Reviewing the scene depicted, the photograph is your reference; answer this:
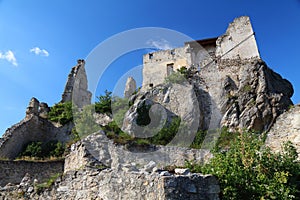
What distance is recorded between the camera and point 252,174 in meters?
4.70

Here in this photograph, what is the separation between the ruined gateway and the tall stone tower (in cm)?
11

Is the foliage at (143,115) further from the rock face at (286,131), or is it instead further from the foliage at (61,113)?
the rock face at (286,131)

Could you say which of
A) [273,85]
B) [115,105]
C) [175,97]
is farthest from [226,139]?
[115,105]

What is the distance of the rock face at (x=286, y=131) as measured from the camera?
814cm

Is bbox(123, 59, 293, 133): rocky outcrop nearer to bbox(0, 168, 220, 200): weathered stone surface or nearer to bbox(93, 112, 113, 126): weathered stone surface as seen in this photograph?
bbox(93, 112, 113, 126): weathered stone surface

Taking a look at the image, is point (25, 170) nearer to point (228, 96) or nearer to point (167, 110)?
point (167, 110)

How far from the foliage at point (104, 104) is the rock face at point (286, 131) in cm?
1332

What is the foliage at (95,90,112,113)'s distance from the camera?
764 inches

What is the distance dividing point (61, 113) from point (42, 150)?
17.3 feet

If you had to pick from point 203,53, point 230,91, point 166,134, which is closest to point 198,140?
point 166,134

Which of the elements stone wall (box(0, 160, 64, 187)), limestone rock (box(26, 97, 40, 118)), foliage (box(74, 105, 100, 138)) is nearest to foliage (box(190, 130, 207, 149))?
foliage (box(74, 105, 100, 138))

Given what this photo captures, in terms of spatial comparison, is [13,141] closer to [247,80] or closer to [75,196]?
[75,196]

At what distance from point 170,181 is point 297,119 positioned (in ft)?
22.3

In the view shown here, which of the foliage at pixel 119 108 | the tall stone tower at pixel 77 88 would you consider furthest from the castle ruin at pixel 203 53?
the foliage at pixel 119 108
